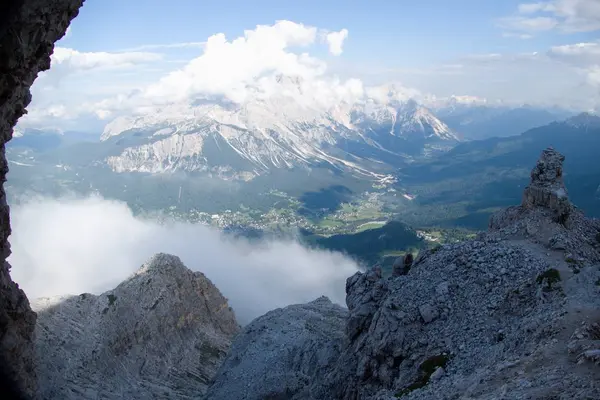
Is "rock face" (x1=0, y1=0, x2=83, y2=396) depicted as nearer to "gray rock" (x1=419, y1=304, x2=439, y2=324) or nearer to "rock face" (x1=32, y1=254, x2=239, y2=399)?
"rock face" (x1=32, y1=254, x2=239, y2=399)

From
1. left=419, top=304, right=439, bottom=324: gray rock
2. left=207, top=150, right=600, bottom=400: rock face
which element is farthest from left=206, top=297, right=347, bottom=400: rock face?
left=419, top=304, right=439, bottom=324: gray rock

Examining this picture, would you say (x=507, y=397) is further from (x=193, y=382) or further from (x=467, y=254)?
(x=193, y=382)

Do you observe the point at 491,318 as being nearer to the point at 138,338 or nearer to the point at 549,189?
the point at 549,189

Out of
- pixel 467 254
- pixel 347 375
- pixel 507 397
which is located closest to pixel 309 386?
pixel 347 375

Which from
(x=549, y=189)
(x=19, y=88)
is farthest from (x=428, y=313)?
(x=19, y=88)

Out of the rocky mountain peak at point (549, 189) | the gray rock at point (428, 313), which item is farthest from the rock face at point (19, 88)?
the rocky mountain peak at point (549, 189)

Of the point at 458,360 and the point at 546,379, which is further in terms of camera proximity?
the point at 458,360
